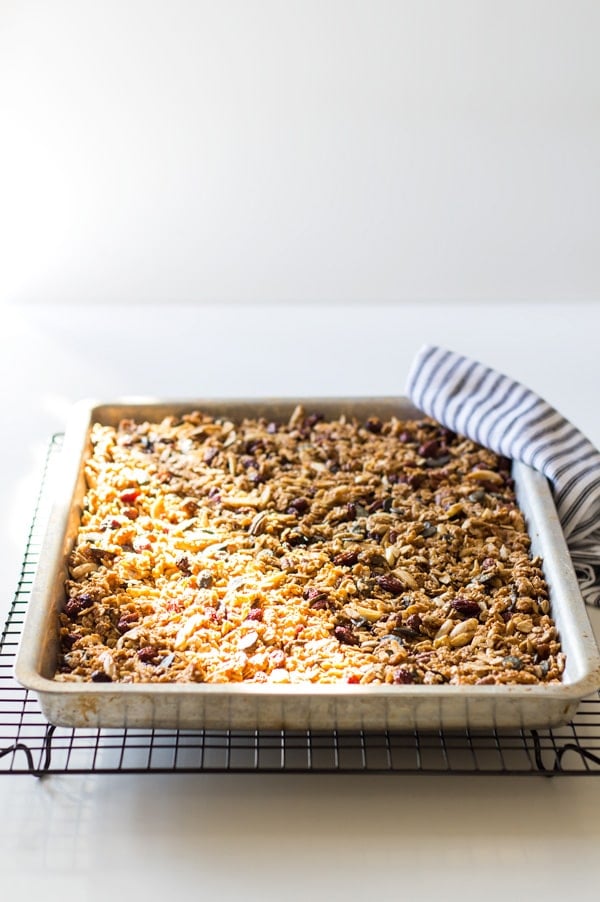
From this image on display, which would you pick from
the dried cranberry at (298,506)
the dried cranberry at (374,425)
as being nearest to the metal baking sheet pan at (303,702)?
the dried cranberry at (298,506)

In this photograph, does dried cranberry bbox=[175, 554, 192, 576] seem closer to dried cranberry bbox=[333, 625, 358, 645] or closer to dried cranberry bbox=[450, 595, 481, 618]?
dried cranberry bbox=[333, 625, 358, 645]

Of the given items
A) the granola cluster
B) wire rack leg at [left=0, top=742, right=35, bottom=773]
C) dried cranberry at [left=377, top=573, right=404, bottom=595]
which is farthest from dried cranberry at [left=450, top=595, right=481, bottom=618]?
wire rack leg at [left=0, top=742, right=35, bottom=773]

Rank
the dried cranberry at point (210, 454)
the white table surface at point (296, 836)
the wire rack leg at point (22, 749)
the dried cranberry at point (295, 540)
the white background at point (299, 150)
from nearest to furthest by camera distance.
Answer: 1. the white table surface at point (296, 836)
2. the wire rack leg at point (22, 749)
3. the dried cranberry at point (295, 540)
4. the dried cranberry at point (210, 454)
5. the white background at point (299, 150)

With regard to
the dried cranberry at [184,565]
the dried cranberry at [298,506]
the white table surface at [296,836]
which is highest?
the dried cranberry at [298,506]

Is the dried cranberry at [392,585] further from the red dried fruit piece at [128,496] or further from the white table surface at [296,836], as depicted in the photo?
the red dried fruit piece at [128,496]

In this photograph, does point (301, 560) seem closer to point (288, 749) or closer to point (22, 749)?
point (288, 749)

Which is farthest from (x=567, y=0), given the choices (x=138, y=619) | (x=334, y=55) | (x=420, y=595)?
(x=138, y=619)

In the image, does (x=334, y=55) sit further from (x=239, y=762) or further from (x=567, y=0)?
(x=239, y=762)
